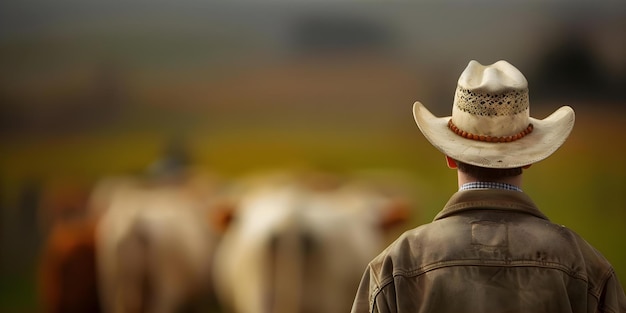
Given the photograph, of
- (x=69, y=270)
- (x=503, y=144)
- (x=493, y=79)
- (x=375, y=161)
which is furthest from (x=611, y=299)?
(x=69, y=270)

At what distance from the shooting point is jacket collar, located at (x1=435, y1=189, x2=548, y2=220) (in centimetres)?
139

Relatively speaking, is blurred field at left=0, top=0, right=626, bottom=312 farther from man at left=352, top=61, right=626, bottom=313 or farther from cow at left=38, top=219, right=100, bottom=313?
man at left=352, top=61, right=626, bottom=313

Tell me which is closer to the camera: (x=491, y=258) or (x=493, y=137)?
(x=491, y=258)

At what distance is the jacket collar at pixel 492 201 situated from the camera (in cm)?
139

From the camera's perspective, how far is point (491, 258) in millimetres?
1354

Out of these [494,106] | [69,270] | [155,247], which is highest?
[494,106]

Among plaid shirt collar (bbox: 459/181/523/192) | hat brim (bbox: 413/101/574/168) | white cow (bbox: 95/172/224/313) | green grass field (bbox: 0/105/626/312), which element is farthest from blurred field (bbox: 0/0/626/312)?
plaid shirt collar (bbox: 459/181/523/192)

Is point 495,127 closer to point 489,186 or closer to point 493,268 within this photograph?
point 489,186

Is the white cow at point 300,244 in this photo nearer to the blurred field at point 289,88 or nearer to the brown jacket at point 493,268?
the blurred field at point 289,88

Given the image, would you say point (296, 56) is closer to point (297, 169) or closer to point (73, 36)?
point (297, 169)

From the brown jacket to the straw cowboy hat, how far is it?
2.8 inches

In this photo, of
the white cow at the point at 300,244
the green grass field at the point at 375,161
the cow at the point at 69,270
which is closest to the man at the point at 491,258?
the white cow at the point at 300,244

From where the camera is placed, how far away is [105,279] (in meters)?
4.23

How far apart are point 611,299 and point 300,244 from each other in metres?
2.28
